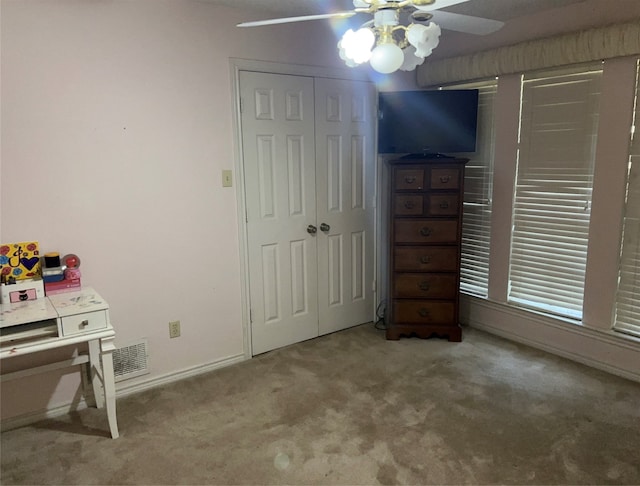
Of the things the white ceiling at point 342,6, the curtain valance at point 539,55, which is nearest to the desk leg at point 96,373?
the white ceiling at point 342,6

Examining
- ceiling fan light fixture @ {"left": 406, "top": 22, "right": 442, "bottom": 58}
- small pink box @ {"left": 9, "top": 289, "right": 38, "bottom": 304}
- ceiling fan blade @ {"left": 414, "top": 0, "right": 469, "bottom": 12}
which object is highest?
ceiling fan blade @ {"left": 414, "top": 0, "right": 469, "bottom": 12}

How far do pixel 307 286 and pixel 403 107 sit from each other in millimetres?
1483

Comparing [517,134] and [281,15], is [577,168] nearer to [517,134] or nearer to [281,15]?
[517,134]

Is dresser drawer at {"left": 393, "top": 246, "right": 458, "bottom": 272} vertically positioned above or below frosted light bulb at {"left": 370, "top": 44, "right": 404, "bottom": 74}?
below

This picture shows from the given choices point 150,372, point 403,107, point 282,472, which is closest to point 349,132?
point 403,107

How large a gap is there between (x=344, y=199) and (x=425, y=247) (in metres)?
0.70

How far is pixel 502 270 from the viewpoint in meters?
3.59

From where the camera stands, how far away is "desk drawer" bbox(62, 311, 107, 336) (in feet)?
7.04

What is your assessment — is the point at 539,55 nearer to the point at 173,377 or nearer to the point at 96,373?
the point at 173,377

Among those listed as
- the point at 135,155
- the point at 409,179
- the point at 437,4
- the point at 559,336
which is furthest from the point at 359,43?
the point at 559,336

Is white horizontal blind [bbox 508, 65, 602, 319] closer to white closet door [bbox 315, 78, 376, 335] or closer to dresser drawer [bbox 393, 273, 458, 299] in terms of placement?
dresser drawer [bbox 393, 273, 458, 299]

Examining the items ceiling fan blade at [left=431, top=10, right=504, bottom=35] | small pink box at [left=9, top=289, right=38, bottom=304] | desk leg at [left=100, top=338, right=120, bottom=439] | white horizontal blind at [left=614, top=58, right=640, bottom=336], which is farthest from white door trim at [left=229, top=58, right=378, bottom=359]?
white horizontal blind at [left=614, top=58, right=640, bottom=336]

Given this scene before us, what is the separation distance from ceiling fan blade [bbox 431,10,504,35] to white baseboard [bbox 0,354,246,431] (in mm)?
2382

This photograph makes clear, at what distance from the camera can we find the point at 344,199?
3645mm
